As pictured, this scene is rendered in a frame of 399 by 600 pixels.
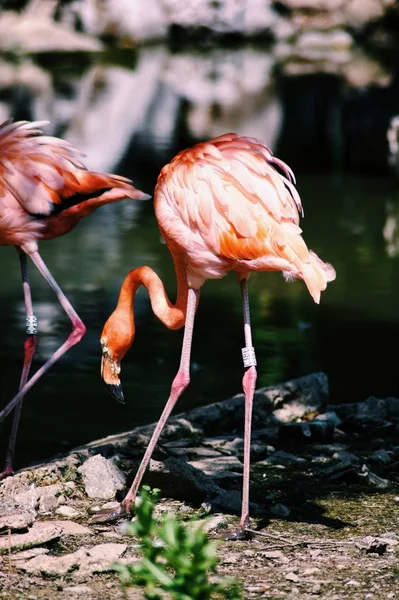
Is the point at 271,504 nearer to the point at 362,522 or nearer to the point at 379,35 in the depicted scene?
the point at 362,522

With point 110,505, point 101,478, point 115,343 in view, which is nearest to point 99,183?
point 115,343

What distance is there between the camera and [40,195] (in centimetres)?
437

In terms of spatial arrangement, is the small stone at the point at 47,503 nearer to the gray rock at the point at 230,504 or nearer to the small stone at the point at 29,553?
the small stone at the point at 29,553

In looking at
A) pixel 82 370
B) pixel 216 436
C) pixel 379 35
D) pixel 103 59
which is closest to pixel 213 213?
pixel 216 436

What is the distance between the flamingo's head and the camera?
405cm

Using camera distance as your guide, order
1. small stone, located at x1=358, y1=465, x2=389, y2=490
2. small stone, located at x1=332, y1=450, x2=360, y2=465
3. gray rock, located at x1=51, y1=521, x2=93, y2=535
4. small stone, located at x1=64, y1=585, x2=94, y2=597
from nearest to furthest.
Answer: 1. small stone, located at x1=64, y1=585, x2=94, y2=597
2. gray rock, located at x1=51, y1=521, x2=93, y2=535
3. small stone, located at x1=358, y1=465, x2=389, y2=490
4. small stone, located at x1=332, y1=450, x2=360, y2=465

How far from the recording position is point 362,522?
12.8ft

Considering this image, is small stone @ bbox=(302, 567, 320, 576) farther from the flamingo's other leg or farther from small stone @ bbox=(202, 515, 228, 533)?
the flamingo's other leg

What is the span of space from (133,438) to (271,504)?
94cm

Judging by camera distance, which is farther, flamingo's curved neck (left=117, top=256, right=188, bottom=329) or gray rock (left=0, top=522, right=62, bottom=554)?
flamingo's curved neck (left=117, top=256, right=188, bottom=329)

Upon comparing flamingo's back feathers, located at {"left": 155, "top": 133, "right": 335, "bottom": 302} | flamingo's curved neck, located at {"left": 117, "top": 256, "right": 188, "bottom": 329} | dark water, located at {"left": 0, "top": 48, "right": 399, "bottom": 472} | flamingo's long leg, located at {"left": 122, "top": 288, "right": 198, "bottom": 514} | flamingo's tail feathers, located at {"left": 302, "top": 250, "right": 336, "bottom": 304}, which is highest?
flamingo's back feathers, located at {"left": 155, "top": 133, "right": 335, "bottom": 302}

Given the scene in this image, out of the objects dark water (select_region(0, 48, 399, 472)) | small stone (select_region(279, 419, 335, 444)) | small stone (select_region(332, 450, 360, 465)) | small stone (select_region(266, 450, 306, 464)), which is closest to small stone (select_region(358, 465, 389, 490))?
small stone (select_region(332, 450, 360, 465))

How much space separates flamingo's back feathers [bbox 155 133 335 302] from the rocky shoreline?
896 mm

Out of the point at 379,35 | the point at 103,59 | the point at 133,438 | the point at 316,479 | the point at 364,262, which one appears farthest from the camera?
the point at 379,35
